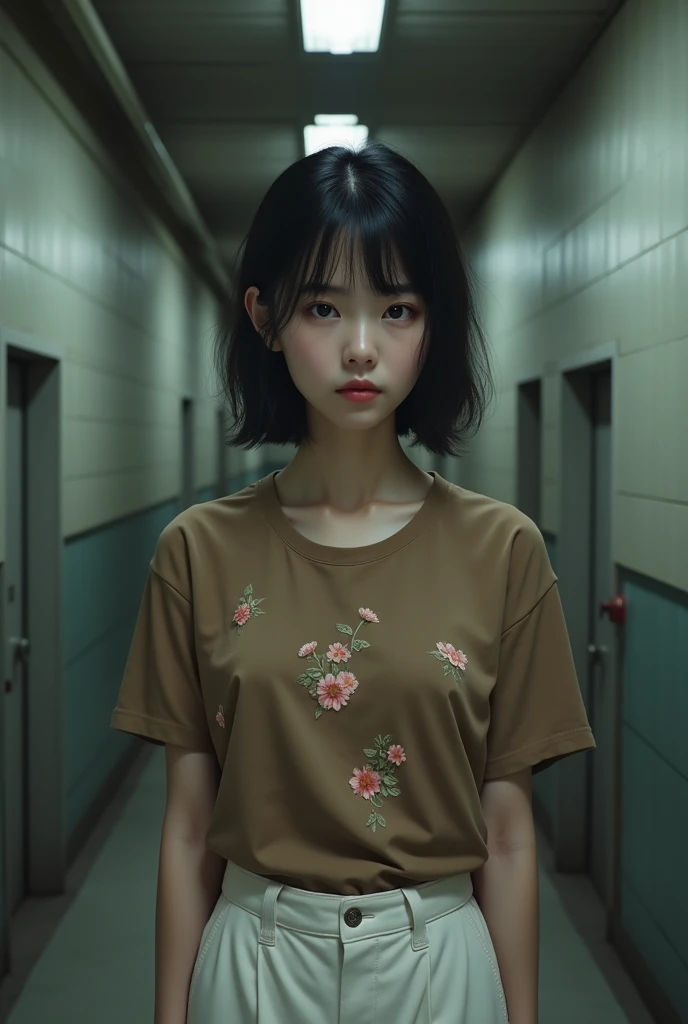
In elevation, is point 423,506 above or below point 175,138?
below

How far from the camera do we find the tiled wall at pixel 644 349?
268 cm

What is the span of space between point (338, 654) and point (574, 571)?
3083 mm

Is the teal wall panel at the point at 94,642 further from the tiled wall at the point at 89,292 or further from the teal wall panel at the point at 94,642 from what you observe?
the tiled wall at the point at 89,292

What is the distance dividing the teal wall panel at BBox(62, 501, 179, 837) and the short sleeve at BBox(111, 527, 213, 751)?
273 centimetres

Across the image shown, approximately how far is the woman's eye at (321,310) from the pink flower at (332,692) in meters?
0.36

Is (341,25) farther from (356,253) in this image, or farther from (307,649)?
(307,649)

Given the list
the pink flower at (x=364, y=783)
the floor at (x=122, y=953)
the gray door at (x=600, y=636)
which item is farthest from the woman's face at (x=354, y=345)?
the gray door at (x=600, y=636)

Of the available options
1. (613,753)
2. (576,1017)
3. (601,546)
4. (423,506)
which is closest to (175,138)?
(601,546)

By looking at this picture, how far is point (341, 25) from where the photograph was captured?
3.61 meters

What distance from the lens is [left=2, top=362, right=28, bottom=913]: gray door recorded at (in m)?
3.55

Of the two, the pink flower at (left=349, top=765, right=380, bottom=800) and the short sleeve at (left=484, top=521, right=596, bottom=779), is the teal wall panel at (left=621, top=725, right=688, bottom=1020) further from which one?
the pink flower at (left=349, top=765, right=380, bottom=800)

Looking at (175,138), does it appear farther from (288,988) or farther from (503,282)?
(288,988)

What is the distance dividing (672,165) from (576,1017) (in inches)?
87.1

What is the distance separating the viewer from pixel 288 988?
1.05m
